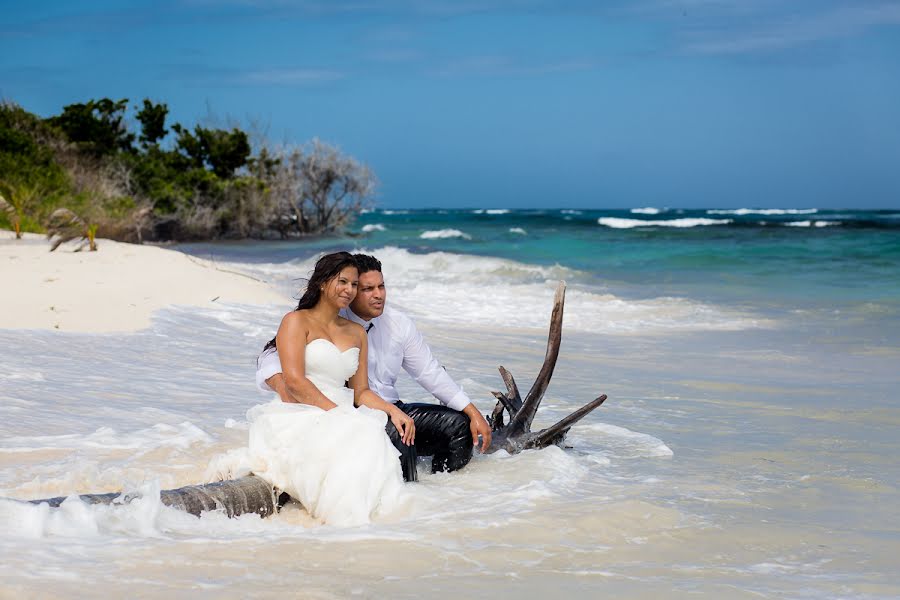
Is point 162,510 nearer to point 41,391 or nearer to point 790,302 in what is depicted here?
point 41,391

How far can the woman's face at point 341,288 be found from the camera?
16.3 ft

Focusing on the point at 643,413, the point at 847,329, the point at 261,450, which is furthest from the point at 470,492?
the point at 847,329

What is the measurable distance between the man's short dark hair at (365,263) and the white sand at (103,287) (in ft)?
17.6

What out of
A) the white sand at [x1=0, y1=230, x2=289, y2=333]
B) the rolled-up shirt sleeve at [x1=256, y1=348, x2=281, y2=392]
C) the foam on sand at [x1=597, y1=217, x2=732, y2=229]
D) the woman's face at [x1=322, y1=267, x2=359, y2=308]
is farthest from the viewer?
the foam on sand at [x1=597, y1=217, x2=732, y2=229]

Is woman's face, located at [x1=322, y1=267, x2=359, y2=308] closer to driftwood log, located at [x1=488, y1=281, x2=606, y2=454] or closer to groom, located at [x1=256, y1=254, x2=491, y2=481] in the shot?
groom, located at [x1=256, y1=254, x2=491, y2=481]

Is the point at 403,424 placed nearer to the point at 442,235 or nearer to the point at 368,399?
the point at 368,399

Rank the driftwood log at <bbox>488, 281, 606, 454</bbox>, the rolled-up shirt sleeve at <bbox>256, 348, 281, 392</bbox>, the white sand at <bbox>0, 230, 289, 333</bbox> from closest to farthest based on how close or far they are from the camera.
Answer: the rolled-up shirt sleeve at <bbox>256, 348, 281, 392</bbox>, the driftwood log at <bbox>488, 281, 606, 454</bbox>, the white sand at <bbox>0, 230, 289, 333</bbox>

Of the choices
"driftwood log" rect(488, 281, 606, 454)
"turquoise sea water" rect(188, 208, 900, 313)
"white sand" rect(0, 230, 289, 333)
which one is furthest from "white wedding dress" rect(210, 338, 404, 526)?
"turquoise sea water" rect(188, 208, 900, 313)

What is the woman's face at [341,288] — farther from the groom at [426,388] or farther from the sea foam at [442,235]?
the sea foam at [442,235]

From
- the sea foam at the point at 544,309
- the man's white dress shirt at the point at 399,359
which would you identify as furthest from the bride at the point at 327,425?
the sea foam at the point at 544,309

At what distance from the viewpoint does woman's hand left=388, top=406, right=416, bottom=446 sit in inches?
198

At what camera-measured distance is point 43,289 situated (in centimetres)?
1112

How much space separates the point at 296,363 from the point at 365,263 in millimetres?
668

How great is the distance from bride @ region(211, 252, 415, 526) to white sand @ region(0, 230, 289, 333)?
538 cm
